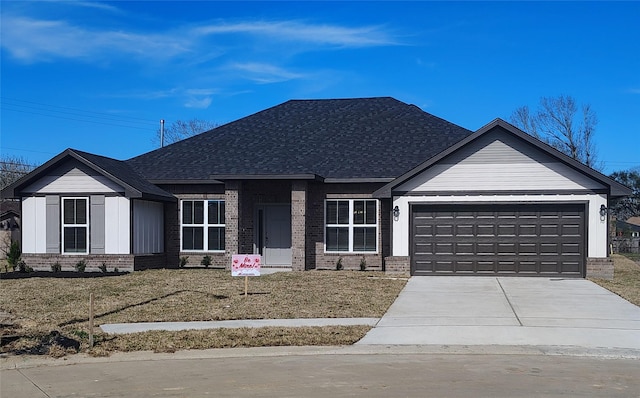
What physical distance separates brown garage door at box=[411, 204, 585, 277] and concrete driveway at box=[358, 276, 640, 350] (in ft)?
4.80

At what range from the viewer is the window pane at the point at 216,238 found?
2436cm

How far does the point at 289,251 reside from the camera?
2433 cm

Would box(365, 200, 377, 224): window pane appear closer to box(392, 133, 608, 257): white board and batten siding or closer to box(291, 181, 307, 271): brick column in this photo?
box(291, 181, 307, 271): brick column

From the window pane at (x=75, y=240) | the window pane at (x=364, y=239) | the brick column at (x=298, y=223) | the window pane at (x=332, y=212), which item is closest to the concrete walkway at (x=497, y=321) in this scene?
the brick column at (x=298, y=223)

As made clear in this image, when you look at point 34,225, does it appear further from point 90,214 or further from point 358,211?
point 358,211

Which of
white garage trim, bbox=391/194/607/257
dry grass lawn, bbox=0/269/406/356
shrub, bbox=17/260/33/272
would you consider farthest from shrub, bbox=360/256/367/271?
shrub, bbox=17/260/33/272

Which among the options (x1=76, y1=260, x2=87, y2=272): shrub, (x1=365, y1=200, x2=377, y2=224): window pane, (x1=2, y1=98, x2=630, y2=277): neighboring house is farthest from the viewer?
(x1=365, y1=200, x2=377, y2=224): window pane

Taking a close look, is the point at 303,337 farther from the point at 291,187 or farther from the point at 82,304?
the point at 291,187

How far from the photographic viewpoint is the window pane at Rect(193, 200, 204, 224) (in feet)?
80.7

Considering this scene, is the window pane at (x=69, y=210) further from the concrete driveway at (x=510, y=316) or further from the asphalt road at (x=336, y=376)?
the asphalt road at (x=336, y=376)

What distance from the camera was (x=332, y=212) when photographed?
2355cm

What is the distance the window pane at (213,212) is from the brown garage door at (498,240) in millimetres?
7328

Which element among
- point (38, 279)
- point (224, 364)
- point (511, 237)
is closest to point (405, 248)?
point (511, 237)

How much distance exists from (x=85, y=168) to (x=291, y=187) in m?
6.71
